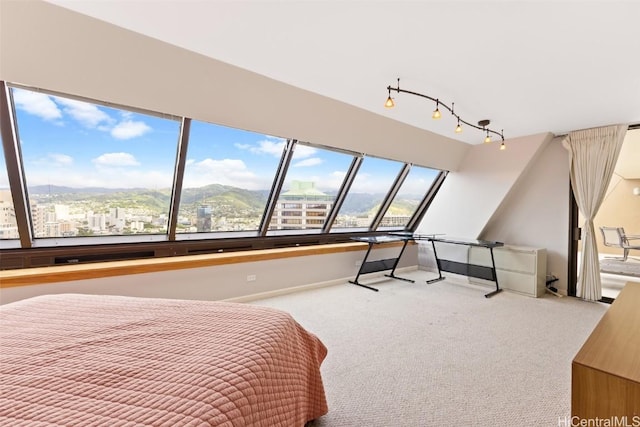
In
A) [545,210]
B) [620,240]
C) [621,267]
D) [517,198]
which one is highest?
[517,198]

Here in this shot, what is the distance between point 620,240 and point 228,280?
7.53 m

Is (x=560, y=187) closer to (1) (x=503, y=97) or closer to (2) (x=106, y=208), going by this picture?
(1) (x=503, y=97)

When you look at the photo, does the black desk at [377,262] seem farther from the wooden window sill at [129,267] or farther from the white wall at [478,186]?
the white wall at [478,186]

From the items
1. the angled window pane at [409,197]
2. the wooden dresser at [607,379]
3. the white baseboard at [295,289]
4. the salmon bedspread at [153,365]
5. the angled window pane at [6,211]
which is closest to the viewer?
the salmon bedspread at [153,365]

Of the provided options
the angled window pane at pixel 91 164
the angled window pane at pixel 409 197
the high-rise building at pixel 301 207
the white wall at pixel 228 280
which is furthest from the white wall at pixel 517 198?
the angled window pane at pixel 91 164

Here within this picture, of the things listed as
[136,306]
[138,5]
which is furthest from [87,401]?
[138,5]

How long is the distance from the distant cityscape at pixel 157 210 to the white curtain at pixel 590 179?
3.10 meters

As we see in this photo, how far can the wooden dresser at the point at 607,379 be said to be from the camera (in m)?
0.99

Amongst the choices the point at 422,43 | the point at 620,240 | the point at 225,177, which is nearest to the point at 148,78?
the point at 225,177

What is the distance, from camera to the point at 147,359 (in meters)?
1.10

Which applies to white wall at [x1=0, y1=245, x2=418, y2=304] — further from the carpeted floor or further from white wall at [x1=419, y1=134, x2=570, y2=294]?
the carpeted floor

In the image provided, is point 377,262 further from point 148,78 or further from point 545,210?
point 148,78

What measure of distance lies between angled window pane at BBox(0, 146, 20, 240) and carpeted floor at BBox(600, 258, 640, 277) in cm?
856

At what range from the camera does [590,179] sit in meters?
3.96
